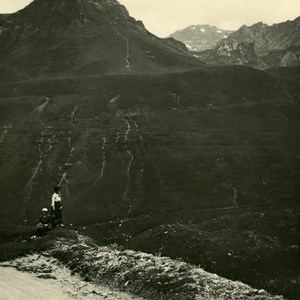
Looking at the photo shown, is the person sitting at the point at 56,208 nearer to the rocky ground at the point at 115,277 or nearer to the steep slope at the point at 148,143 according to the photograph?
the rocky ground at the point at 115,277

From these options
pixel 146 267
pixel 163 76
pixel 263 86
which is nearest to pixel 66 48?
pixel 163 76

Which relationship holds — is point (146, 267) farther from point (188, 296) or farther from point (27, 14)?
point (27, 14)

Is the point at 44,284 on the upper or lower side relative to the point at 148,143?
lower

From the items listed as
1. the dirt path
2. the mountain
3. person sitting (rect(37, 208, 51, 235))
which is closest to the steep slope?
person sitting (rect(37, 208, 51, 235))

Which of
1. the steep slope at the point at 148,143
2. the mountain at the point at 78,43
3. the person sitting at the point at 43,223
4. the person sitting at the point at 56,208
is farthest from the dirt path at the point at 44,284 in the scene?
the mountain at the point at 78,43

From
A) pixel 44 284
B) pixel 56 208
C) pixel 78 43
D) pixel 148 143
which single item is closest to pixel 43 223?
pixel 56 208

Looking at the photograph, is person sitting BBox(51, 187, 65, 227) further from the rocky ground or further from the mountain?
the mountain

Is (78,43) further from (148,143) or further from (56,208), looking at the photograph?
(56,208)
